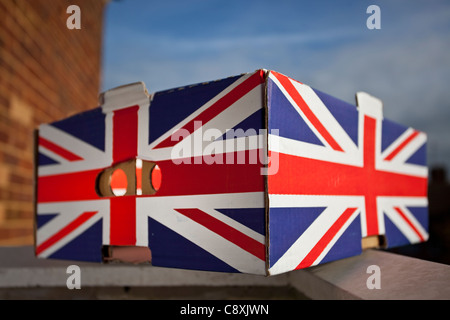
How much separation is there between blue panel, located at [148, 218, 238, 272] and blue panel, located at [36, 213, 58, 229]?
40cm

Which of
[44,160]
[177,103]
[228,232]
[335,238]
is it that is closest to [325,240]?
[335,238]

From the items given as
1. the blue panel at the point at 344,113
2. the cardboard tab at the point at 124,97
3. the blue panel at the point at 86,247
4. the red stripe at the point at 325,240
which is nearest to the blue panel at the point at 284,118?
the blue panel at the point at 344,113

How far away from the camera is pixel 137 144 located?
2.91 feet

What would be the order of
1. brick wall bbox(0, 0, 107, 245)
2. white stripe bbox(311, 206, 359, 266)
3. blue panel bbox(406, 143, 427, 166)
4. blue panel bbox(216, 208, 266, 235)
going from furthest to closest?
brick wall bbox(0, 0, 107, 245) → blue panel bbox(406, 143, 427, 166) → white stripe bbox(311, 206, 359, 266) → blue panel bbox(216, 208, 266, 235)

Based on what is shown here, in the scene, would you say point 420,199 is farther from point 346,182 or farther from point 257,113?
point 257,113

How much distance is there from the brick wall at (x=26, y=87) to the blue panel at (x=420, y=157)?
159cm

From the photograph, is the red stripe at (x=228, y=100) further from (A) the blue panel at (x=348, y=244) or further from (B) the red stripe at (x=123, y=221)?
(A) the blue panel at (x=348, y=244)

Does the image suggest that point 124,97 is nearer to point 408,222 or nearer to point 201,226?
point 201,226

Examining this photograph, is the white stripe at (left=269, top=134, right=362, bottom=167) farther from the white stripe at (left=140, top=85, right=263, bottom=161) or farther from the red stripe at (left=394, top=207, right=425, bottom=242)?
the red stripe at (left=394, top=207, right=425, bottom=242)

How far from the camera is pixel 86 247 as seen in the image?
3.14 feet

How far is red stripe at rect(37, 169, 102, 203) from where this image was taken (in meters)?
0.97

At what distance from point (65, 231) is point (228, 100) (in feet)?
2.07


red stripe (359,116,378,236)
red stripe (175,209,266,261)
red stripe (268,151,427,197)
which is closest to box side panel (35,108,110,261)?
red stripe (175,209,266,261)

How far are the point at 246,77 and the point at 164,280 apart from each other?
569 millimetres
